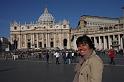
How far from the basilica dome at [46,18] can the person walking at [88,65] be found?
5853 inches

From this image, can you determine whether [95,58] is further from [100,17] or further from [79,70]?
[100,17]

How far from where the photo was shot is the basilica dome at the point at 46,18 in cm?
15335

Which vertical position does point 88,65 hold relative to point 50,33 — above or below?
below

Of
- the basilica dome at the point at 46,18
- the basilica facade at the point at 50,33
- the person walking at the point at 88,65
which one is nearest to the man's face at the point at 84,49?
the person walking at the point at 88,65

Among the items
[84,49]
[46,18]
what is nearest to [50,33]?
[46,18]

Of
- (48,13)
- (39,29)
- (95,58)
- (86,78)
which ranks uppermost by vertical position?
(48,13)

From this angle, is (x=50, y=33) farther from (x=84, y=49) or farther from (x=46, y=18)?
(x=84, y=49)

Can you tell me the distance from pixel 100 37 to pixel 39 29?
127ft

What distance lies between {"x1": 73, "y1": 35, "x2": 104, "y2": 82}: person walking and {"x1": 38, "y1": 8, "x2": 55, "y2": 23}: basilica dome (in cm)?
14867

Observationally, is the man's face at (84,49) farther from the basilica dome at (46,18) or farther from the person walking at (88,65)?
the basilica dome at (46,18)

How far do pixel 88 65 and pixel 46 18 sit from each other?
15200cm

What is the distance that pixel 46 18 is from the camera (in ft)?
508

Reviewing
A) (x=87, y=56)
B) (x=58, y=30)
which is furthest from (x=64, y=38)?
(x=87, y=56)

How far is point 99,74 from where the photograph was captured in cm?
348
